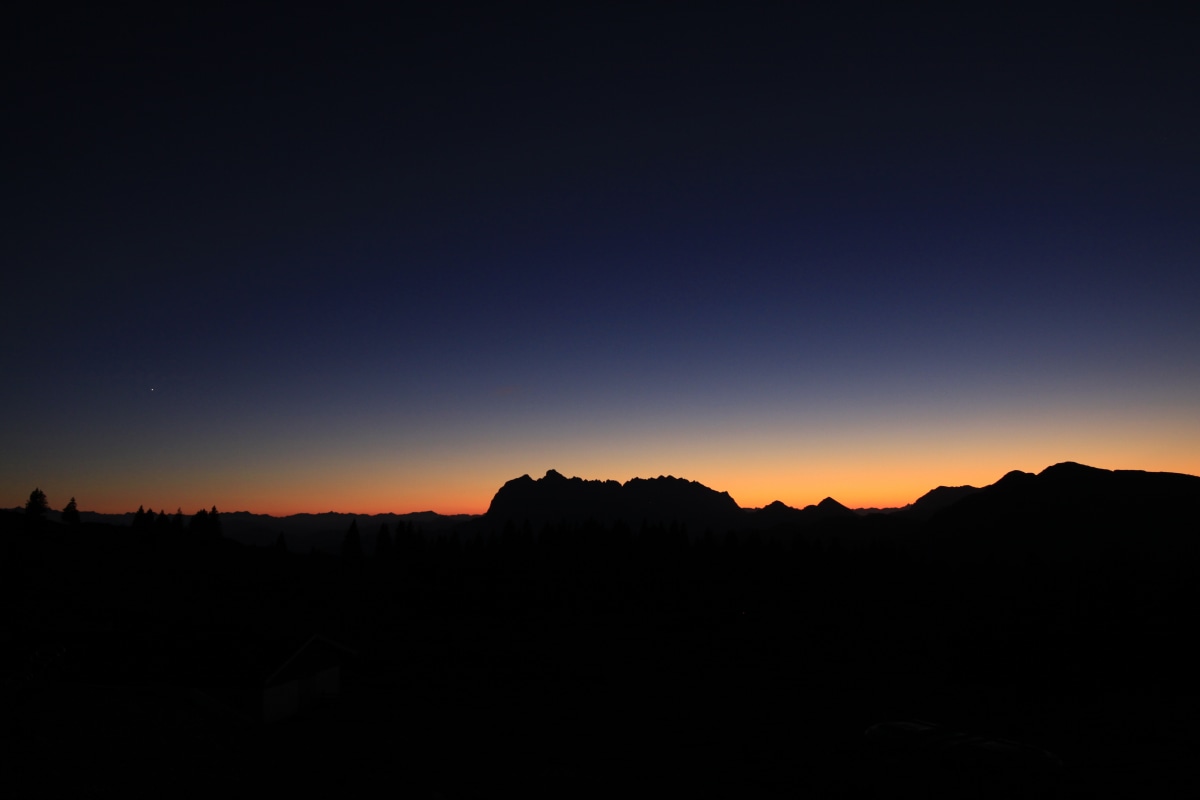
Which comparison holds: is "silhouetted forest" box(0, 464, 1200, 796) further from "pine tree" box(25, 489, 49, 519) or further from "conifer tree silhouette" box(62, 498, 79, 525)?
"conifer tree silhouette" box(62, 498, 79, 525)

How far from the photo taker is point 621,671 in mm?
48625

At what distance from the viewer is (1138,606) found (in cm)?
6356

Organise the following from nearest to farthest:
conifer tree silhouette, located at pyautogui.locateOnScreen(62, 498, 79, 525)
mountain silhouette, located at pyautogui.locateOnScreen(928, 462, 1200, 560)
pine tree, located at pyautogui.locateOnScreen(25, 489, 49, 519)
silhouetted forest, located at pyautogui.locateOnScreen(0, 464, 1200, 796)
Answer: silhouetted forest, located at pyautogui.locateOnScreen(0, 464, 1200, 796), pine tree, located at pyautogui.locateOnScreen(25, 489, 49, 519), conifer tree silhouette, located at pyautogui.locateOnScreen(62, 498, 79, 525), mountain silhouette, located at pyautogui.locateOnScreen(928, 462, 1200, 560)

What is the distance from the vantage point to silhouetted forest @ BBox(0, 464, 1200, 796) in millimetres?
24188

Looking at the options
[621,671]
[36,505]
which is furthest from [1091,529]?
[36,505]

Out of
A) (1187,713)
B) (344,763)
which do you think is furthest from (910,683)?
(344,763)

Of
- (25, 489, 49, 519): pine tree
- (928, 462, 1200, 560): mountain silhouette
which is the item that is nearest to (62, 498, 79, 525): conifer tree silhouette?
→ (25, 489, 49, 519): pine tree

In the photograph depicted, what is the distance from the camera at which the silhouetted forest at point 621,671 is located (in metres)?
24.2

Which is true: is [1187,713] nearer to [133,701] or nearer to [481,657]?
[481,657]

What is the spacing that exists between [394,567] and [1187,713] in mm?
100363

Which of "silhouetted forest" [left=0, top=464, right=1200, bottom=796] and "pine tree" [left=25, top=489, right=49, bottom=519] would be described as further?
"pine tree" [left=25, top=489, right=49, bottom=519]

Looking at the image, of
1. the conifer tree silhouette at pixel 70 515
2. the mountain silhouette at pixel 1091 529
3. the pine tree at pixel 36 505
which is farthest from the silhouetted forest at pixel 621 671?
the mountain silhouette at pixel 1091 529

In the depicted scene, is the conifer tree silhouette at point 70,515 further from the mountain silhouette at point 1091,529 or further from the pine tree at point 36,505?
the mountain silhouette at point 1091,529

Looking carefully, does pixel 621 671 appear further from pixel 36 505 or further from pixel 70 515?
pixel 70 515
